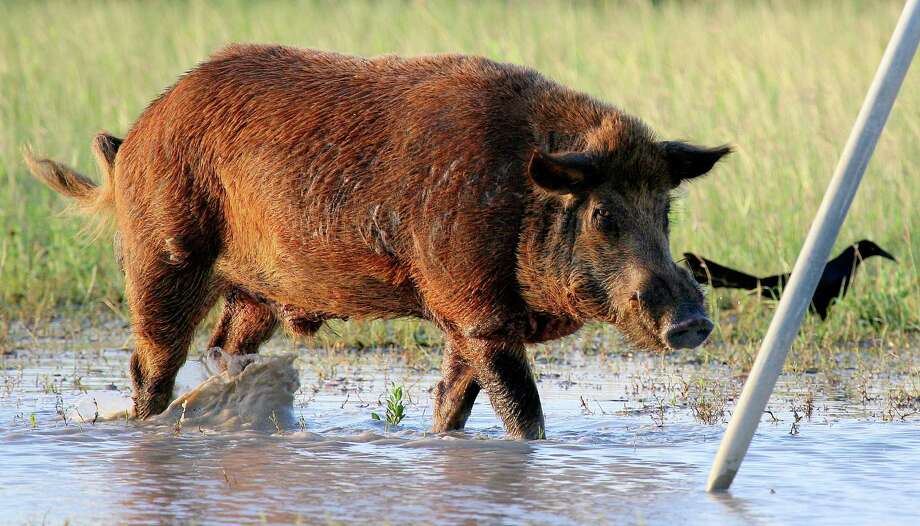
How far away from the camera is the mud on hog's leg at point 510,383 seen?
5.53m

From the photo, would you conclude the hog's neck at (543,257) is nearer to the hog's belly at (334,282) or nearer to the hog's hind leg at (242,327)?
the hog's belly at (334,282)

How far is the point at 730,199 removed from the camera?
956cm

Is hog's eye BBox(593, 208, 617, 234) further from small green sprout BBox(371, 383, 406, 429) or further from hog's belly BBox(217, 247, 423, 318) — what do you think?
small green sprout BBox(371, 383, 406, 429)

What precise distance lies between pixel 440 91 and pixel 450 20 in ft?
29.7

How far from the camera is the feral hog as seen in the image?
5406 millimetres

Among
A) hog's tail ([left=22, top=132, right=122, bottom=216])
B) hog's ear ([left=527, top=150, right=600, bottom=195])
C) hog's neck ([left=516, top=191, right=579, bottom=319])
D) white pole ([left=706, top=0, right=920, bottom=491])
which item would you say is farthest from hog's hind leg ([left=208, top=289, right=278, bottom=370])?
white pole ([left=706, top=0, right=920, bottom=491])

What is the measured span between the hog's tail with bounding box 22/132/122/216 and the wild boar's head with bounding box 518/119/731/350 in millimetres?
2203

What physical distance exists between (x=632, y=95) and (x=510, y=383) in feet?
19.1

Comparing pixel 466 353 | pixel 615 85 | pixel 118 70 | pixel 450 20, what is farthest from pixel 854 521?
pixel 450 20

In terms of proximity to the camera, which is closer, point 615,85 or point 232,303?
point 232,303

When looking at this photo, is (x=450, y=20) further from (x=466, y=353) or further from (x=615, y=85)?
(x=466, y=353)

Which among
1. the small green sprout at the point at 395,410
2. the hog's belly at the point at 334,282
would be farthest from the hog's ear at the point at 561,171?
the small green sprout at the point at 395,410

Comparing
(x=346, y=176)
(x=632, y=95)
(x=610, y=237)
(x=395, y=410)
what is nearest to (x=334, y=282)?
(x=346, y=176)

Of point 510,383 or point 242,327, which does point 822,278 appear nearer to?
point 510,383
